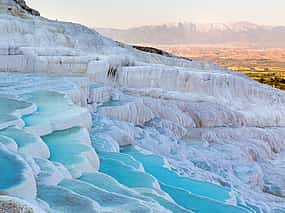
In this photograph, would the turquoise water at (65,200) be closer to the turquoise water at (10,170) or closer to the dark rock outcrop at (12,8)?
the turquoise water at (10,170)

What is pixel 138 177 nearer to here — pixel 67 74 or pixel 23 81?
pixel 23 81

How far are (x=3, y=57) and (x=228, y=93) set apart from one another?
23.8ft

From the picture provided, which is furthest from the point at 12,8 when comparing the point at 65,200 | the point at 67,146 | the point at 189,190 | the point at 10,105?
the point at 65,200

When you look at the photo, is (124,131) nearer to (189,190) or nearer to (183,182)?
(183,182)

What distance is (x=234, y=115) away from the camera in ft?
48.3

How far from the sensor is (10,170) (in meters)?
4.64

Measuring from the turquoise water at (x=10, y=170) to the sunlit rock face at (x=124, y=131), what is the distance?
0.04ft

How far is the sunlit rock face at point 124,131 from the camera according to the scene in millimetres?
5176

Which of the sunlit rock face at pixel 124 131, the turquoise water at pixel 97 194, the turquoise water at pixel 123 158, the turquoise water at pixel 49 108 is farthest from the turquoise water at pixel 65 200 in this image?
the turquoise water at pixel 49 108

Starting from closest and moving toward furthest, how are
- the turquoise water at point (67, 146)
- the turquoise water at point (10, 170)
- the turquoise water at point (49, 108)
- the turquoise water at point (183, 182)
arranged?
1. the turquoise water at point (10, 170)
2. the turquoise water at point (67, 146)
3. the turquoise water at point (183, 182)
4. the turquoise water at point (49, 108)

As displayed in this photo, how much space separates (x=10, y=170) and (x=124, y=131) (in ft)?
15.4

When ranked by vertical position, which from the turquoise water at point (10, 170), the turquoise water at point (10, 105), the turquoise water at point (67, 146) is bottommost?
the turquoise water at point (67, 146)

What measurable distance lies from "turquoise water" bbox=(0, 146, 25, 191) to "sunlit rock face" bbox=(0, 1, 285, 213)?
11 mm

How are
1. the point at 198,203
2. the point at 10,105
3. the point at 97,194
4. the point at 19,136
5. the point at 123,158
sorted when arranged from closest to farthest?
the point at 97,194
the point at 198,203
the point at 19,136
the point at 123,158
the point at 10,105
